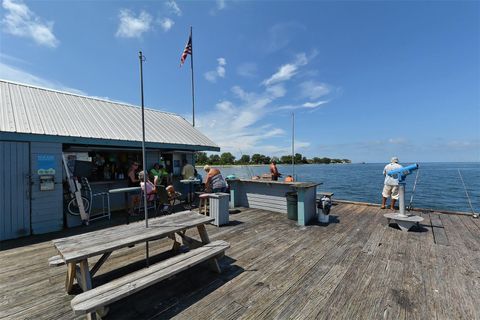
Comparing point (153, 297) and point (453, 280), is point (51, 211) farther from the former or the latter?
point (453, 280)

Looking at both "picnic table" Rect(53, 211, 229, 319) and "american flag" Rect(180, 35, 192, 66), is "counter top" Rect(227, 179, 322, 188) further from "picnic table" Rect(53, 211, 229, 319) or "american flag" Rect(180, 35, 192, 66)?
"american flag" Rect(180, 35, 192, 66)

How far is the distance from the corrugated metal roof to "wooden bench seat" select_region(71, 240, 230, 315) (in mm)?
4773

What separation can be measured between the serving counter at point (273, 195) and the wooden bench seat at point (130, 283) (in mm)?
3109

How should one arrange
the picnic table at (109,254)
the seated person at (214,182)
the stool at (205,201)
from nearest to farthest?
the picnic table at (109,254)
the stool at (205,201)
the seated person at (214,182)

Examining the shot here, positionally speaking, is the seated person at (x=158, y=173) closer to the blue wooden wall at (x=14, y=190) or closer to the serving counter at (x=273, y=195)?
the serving counter at (x=273, y=195)

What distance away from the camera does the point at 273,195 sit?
263 inches

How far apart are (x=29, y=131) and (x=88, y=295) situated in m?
4.85

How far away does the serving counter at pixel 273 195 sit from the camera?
17.6 feet

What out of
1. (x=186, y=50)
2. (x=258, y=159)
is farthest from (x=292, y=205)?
(x=258, y=159)

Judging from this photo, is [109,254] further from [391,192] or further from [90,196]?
[391,192]

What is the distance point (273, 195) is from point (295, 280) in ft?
12.6

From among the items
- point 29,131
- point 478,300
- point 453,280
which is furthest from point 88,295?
point 29,131

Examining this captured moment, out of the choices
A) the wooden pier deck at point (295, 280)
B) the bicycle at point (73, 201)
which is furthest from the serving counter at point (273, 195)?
the bicycle at point (73, 201)

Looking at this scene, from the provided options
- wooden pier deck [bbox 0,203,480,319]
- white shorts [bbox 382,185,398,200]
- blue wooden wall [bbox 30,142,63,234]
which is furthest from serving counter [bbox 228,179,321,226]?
blue wooden wall [bbox 30,142,63,234]
